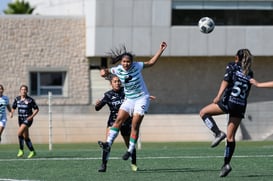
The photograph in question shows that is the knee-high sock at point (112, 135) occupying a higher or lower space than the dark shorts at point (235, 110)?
lower

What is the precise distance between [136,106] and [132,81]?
1.44 feet

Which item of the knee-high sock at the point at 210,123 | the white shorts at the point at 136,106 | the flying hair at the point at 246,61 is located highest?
the flying hair at the point at 246,61

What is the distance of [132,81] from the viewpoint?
15422mm

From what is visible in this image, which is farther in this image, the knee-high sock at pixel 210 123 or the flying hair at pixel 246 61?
the knee-high sock at pixel 210 123

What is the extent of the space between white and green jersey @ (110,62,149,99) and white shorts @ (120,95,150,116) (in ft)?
0.24

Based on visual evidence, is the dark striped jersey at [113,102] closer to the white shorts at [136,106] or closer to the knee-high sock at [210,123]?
the white shorts at [136,106]

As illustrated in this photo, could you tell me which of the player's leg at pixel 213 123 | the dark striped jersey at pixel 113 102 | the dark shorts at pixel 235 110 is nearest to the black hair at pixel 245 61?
the dark shorts at pixel 235 110

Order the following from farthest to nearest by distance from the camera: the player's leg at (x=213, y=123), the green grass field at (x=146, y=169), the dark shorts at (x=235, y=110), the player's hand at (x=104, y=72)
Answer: the player's hand at (x=104, y=72)
the player's leg at (x=213, y=123)
the dark shorts at (x=235, y=110)
the green grass field at (x=146, y=169)

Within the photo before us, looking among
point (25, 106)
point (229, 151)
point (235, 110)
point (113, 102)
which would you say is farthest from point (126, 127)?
point (25, 106)

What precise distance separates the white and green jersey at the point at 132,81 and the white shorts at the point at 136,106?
0.24 ft

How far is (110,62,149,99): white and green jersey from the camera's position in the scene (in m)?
15.4

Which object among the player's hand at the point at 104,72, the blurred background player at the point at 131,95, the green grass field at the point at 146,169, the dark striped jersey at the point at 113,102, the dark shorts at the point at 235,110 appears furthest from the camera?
the dark striped jersey at the point at 113,102

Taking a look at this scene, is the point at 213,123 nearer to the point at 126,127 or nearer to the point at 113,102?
the point at 126,127

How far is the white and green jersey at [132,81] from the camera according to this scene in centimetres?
1543
